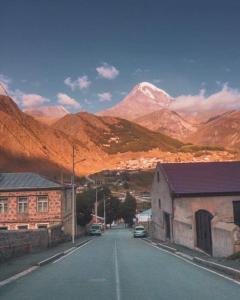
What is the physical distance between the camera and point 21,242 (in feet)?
83.1

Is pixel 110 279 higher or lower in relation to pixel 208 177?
lower

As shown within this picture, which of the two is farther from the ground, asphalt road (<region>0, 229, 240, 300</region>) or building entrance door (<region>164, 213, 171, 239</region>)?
building entrance door (<region>164, 213, 171, 239</region>)

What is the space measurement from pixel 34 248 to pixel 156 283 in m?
17.0

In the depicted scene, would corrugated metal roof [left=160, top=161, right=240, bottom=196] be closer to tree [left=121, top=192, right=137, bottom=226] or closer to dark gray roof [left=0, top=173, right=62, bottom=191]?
dark gray roof [left=0, top=173, right=62, bottom=191]

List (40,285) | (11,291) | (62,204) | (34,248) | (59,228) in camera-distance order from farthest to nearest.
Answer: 1. (62,204)
2. (59,228)
3. (34,248)
4. (40,285)
5. (11,291)

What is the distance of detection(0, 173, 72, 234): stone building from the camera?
181 ft

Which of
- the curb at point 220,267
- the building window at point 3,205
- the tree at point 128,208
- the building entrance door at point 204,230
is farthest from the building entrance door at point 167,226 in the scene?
the tree at point 128,208

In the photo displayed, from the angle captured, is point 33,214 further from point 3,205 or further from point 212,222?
point 212,222

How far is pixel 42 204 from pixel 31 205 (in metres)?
1.26

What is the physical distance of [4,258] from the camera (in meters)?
20.9

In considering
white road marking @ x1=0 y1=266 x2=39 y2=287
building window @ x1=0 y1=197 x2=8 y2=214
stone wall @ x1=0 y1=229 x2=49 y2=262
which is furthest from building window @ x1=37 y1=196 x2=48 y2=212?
white road marking @ x1=0 y1=266 x2=39 y2=287

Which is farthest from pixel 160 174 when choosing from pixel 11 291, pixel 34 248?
pixel 11 291

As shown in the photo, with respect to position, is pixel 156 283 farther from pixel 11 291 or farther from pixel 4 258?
pixel 4 258

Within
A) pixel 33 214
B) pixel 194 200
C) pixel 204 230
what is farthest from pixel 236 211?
pixel 33 214
